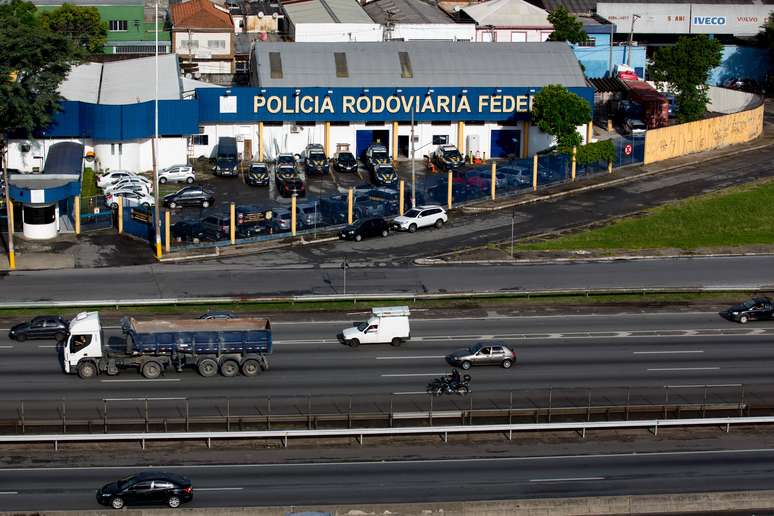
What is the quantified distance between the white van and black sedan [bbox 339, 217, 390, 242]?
729 inches

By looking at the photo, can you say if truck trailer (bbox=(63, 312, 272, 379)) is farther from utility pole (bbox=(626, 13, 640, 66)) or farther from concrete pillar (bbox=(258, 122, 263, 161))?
utility pole (bbox=(626, 13, 640, 66))

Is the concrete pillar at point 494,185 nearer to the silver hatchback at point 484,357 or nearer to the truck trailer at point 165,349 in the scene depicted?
the silver hatchback at point 484,357

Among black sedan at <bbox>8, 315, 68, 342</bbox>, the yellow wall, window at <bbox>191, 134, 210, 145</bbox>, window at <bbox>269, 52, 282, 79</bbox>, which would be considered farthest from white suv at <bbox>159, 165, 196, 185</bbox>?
the yellow wall

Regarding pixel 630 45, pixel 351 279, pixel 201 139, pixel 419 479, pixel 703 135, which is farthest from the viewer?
pixel 630 45

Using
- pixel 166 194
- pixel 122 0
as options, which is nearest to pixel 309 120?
pixel 166 194

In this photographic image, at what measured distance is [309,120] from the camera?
3893 inches

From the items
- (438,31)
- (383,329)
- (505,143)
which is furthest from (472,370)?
(438,31)

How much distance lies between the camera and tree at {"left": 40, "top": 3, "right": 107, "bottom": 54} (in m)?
124

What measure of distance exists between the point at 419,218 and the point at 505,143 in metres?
19.3

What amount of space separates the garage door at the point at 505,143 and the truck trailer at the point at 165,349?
45.3 m

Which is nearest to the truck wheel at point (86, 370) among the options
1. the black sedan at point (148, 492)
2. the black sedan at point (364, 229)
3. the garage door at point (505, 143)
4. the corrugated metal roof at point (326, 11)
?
the black sedan at point (148, 492)

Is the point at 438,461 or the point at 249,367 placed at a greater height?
the point at 249,367

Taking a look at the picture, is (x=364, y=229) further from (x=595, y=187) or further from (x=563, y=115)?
(x=563, y=115)

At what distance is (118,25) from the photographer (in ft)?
428
